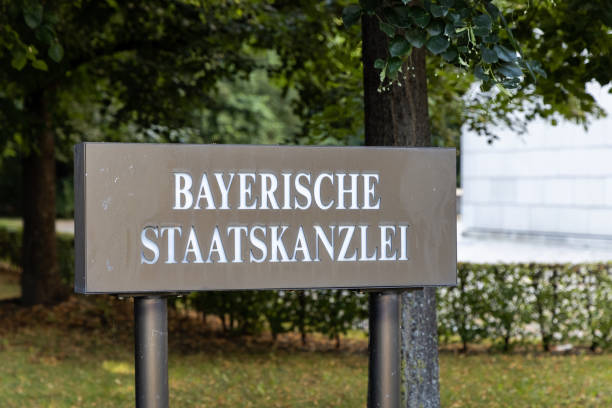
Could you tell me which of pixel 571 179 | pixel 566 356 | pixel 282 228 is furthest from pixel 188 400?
pixel 571 179

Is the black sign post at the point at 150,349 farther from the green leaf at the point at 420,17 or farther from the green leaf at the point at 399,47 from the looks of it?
the green leaf at the point at 420,17

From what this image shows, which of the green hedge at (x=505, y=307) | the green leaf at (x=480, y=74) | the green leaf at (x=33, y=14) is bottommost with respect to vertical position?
the green hedge at (x=505, y=307)

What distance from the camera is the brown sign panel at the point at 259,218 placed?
112 inches

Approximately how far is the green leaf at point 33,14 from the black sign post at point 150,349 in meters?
2.49

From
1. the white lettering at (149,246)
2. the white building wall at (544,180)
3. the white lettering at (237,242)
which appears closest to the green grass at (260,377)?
the white lettering at (237,242)

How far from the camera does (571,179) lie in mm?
21375

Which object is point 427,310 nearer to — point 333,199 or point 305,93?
point 333,199

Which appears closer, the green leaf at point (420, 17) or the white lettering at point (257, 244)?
the white lettering at point (257, 244)

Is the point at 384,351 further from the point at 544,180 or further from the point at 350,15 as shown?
the point at 544,180

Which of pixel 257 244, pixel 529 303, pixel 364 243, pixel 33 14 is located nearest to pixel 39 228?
pixel 33 14

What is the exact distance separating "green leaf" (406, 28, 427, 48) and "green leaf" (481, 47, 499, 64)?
28 cm

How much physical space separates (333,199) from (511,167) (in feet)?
70.1

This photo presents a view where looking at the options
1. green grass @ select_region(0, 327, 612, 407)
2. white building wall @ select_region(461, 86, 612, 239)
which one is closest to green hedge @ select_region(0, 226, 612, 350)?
green grass @ select_region(0, 327, 612, 407)

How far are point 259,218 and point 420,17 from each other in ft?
3.94
